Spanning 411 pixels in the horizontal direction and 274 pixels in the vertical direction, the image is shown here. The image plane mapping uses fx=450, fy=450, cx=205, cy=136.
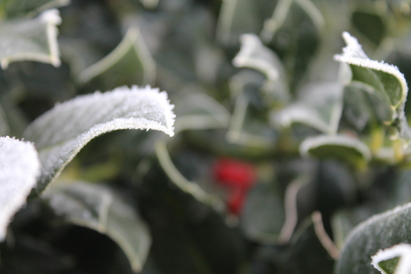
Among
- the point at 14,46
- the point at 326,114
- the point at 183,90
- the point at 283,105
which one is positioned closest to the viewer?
the point at 14,46

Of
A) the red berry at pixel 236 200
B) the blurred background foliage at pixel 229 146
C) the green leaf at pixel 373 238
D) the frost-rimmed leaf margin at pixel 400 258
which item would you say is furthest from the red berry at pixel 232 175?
the frost-rimmed leaf margin at pixel 400 258

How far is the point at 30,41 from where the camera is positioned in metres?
0.52

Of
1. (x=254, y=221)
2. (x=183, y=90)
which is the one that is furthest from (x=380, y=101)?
(x=183, y=90)

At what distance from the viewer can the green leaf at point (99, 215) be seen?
0.56m

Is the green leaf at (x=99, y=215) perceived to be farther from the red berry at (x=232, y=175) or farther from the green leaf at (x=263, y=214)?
the red berry at (x=232, y=175)

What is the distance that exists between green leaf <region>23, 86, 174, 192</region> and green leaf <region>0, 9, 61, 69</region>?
2.5 inches

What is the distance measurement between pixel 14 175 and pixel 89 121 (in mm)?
135

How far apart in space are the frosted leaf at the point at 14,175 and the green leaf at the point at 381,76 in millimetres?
287

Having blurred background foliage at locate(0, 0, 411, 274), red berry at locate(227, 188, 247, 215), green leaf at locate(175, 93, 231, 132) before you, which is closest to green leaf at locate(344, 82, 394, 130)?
blurred background foliage at locate(0, 0, 411, 274)

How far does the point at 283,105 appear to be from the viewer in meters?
0.74

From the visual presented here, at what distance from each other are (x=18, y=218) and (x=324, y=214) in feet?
1.56

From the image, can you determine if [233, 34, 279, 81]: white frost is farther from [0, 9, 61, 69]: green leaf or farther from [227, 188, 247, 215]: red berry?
[227, 188, 247, 215]: red berry

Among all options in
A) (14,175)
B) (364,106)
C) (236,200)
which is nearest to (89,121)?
(14,175)

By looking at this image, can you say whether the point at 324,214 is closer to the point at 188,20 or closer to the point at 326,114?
the point at 326,114
